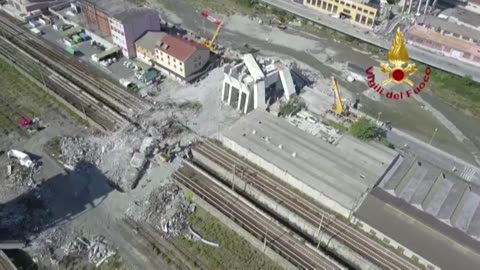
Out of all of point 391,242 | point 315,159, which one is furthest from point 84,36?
point 391,242

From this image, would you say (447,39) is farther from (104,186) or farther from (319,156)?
(104,186)

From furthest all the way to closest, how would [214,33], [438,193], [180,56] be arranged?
[214,33]
[180,56]
[438,193]

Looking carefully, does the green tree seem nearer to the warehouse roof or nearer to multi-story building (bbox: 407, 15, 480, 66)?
the warehouse roof

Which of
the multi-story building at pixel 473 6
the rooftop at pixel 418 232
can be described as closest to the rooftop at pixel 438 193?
the rooftop at pixel 418 232

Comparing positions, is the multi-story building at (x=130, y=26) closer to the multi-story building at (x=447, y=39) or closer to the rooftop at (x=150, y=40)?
the rooftop at (x=150, y=40)

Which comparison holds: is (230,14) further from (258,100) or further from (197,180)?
(197,180)
